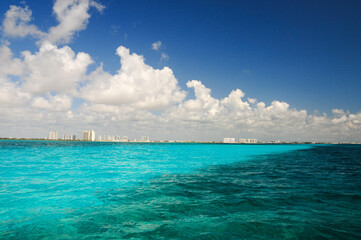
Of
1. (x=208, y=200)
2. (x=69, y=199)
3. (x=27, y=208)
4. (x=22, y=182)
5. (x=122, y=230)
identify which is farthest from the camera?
(x=22, y=182)

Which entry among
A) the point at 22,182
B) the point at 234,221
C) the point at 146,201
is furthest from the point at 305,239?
the point at 22,182

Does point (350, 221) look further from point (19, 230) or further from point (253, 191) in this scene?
point (19, 230)

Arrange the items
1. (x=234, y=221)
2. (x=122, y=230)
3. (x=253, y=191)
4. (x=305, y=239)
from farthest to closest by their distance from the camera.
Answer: (x=253, y=191)
(x=234, y=221)
(x=122, y=230)
(x=305, y=239)


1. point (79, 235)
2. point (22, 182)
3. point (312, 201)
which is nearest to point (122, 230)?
point (79, 235)

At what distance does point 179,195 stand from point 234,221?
5137 mm

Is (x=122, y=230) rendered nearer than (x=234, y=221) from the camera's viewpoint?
Yes

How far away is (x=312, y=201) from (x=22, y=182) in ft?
77.5

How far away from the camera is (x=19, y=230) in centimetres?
839

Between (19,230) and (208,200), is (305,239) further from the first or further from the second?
(19,230)

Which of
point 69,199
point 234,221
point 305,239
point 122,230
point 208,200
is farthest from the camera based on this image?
point 69,199

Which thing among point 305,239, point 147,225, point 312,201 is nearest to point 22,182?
point 147,225

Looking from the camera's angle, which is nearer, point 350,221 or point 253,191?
point 350,221

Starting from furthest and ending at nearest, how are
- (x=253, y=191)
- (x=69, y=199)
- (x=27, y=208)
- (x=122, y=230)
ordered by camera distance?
1. (x=253, y=191)
2. (x=69, y=199)
3. (x=27, y=208)
4. (x=122, y=230)

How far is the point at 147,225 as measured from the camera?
8602 mm
